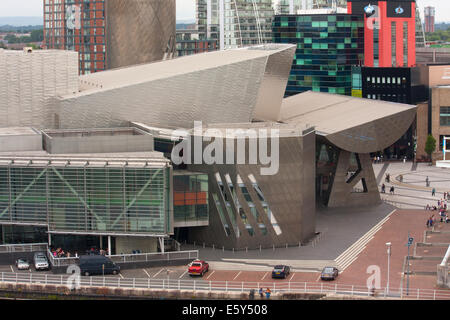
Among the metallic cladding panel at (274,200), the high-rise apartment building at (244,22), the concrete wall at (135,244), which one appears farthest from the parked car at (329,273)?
the high-rise apartment building at (244,22)

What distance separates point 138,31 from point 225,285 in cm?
5769

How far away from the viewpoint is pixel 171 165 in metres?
80.8

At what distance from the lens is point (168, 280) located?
240ft

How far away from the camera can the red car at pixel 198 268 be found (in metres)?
74.4

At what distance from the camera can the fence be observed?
226ft

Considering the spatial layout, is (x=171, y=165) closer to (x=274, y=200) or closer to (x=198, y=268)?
(x=274, y=200)

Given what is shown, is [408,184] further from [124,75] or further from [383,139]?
[124,75]

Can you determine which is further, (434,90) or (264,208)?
(434,90)

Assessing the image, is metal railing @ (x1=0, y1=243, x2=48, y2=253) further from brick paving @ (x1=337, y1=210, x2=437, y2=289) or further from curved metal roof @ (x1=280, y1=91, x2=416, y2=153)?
curved metal roof @ (x1=280, y1=91, x2=416, y2=153)

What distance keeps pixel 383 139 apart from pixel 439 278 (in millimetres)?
30813

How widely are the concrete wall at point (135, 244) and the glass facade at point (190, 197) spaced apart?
284 cm

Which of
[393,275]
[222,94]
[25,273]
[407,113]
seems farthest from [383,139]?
[25,273]

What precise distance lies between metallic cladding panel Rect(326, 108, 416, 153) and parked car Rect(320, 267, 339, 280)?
2328 cm

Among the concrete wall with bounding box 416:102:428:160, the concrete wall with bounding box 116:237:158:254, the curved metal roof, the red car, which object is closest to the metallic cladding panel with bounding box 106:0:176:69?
the curved metal roof
